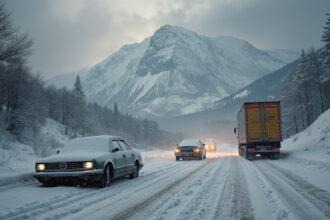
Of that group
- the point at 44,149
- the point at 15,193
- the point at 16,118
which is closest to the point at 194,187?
the point at 15,193

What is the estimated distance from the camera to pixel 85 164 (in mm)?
11953

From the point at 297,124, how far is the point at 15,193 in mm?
70710

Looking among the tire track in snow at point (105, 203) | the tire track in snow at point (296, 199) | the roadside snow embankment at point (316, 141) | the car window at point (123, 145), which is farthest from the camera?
the roadside snow embankment at point (316, 141)

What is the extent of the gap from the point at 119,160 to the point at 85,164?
2.00 metres

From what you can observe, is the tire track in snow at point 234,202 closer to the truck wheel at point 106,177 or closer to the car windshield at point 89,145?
the truck wheel at point 106,177

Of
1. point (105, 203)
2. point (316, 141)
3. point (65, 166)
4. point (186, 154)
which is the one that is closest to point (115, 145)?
point (65, 166)

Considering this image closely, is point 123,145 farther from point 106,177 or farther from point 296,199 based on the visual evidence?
point 296,199

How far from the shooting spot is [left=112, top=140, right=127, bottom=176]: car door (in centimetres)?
1349

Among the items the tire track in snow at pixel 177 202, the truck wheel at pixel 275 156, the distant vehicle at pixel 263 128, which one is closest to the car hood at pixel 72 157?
the tire track in snow at pixel 177 202

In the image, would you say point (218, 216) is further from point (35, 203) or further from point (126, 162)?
point (126, 162)

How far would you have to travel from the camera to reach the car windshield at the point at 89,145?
13.5m

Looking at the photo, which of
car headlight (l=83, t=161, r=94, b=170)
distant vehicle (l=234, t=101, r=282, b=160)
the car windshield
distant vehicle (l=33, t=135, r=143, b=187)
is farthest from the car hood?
distant vehicle (l=234, t=101, r=282, b=160)

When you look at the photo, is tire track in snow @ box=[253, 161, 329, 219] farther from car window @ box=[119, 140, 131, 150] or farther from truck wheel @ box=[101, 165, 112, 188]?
car window @ box=[119, 140, 131, 150]

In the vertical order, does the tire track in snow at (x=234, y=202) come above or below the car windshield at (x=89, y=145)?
below
